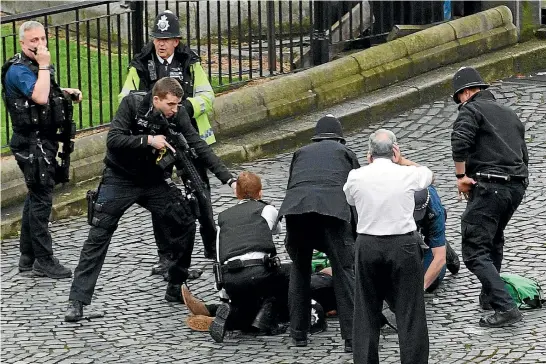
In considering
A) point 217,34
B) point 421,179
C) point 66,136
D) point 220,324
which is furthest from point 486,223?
point 217,34

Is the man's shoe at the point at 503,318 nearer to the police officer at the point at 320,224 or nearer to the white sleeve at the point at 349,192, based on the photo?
the police officer at the point at 320,224

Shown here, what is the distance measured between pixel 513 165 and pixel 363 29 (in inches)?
261

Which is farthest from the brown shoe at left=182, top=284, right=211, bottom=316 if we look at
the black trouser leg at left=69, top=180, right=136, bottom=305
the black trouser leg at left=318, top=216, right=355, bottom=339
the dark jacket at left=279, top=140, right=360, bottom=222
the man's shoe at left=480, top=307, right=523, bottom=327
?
the man's shoe at left=480, top=307, right=523, bottom=327

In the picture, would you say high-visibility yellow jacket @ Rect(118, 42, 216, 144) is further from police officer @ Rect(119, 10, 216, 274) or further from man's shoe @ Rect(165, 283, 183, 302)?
man's shoe @ Rect(165, 283, 183, 302)

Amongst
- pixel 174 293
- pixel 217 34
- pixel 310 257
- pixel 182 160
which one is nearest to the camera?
pixel 310 257

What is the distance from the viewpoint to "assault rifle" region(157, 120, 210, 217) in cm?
991

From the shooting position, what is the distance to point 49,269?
11.0m

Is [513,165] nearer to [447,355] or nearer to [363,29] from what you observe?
[447,355]

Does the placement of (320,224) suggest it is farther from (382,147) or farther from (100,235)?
(100,235)

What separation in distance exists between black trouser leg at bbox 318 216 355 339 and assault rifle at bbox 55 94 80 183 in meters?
2.67

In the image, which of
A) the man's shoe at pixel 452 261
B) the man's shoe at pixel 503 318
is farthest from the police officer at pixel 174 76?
the man's shoe at pixel 503 318

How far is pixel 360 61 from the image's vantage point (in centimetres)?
1512

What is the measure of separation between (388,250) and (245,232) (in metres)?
1.46

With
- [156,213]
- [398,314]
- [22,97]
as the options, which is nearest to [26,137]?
[22,97]
